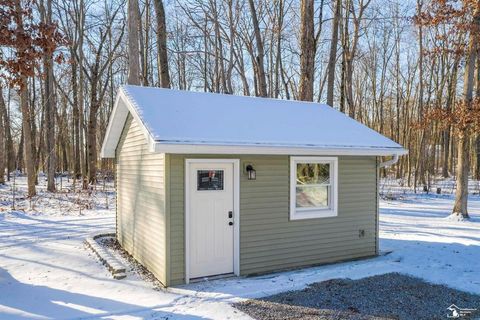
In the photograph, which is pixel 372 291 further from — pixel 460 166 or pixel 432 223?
pixel 460 166

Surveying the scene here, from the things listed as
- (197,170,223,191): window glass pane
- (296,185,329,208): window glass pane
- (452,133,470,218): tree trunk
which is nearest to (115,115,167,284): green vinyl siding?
(197,170,223,191): window glass pane

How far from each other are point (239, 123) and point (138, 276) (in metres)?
3.20

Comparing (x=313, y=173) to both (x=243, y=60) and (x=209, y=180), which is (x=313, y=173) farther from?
(x=243, y=60)

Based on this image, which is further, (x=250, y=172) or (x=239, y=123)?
(x=239, y=123)

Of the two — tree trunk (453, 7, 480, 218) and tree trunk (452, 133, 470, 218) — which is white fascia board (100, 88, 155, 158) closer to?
tree trunk (453, 7, 480, 218)

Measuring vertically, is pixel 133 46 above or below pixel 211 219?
above

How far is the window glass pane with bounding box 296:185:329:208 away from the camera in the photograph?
707cm

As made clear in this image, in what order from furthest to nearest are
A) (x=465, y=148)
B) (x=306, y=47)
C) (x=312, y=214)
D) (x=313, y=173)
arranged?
(x=306, y=47) → (x=465, y=148) → (x=313, y=173) → (x=312, y=214)

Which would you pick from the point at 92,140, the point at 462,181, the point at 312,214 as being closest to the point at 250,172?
the point at 312,214

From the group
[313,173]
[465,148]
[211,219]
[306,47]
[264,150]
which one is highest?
[306,47]

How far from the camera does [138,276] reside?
641cm

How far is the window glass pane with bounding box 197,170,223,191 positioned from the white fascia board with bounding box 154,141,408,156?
473 mm

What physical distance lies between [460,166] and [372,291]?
8421mm

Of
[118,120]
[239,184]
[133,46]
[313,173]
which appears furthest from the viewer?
[133,46]
